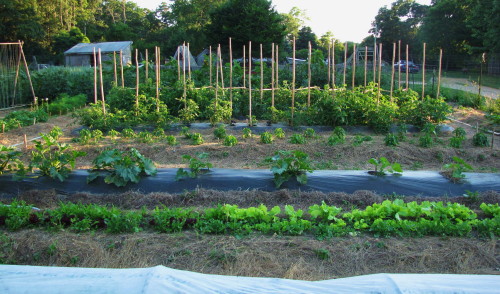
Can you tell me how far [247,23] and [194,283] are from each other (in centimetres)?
2829

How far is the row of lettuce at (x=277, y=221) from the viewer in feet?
14.6

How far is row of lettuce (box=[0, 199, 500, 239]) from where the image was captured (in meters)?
4.45

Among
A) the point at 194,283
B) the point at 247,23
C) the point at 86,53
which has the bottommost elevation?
the point at 194,283

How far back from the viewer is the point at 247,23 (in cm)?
2919

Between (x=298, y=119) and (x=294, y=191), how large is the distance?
548 centimetres

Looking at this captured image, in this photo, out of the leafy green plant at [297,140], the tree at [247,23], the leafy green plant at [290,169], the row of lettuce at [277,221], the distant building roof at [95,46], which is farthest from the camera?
the distant building roof at [95,46]

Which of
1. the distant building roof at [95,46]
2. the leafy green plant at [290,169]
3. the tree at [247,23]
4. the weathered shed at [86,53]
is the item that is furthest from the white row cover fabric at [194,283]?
the weathered shed at [86,53]

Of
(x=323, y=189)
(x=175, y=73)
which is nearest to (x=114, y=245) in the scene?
(x=323, y=189)

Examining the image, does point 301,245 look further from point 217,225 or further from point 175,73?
point 175,73

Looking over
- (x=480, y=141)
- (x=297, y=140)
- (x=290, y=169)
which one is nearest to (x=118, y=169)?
(x=290, y=169)

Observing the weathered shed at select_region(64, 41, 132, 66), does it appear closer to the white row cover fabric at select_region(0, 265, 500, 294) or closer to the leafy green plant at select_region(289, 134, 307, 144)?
the leafy green plant at select_region(289, 134, 307, 144)

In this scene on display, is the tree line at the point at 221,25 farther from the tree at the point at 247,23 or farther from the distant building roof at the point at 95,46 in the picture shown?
the distant building roof at the point at 95,46

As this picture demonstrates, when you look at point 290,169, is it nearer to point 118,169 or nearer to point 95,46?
point 118,169

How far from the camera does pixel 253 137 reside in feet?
32.1
